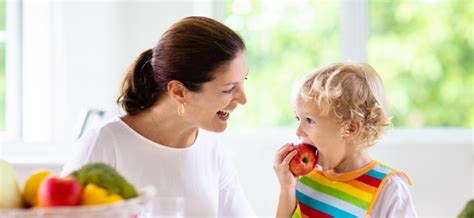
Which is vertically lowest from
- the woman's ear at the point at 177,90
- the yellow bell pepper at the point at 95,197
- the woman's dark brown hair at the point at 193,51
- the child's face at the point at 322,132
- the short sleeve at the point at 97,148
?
the short sleeve at the point at 97,148

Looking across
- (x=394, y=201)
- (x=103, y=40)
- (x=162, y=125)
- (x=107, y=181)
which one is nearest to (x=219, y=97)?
(x=162, y=125)

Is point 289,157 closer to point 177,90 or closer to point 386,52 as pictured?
point 177,90

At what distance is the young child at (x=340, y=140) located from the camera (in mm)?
2061

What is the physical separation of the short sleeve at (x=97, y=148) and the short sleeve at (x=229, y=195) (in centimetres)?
33

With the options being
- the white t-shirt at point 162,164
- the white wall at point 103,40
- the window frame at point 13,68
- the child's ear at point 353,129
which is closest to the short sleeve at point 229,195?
the white t-shirt at point 162,164

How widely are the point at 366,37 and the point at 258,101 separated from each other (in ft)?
1.91

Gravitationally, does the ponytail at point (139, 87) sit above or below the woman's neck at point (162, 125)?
above

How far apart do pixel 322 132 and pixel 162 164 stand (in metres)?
0.42

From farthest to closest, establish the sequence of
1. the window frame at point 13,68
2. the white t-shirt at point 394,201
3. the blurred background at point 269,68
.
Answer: the window frame at point 13,68
the blurred background at point 269,68
the white t-shirt at point 394,201

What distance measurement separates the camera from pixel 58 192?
1.17m

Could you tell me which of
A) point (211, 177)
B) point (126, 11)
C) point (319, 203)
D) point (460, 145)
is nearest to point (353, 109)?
point (319, 203)

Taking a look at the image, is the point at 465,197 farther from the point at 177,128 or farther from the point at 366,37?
the point at 177,128

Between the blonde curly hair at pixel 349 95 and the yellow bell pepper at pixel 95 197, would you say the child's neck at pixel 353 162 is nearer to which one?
the blonde curly hair at pixel 349 95

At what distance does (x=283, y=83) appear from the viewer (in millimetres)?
3812
